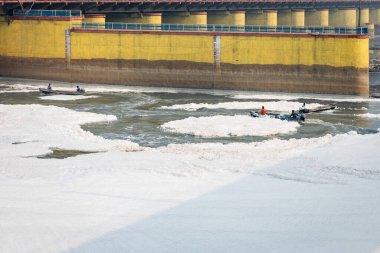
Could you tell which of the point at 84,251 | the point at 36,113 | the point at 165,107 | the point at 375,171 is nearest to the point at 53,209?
the point at 84,251

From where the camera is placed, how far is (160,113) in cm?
7200

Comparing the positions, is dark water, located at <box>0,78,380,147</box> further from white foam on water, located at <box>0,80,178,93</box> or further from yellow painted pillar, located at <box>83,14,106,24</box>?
yellow painted pillar, located at <box>83,14,106,24</box>

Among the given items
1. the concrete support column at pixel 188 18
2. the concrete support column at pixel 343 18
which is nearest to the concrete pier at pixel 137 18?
the concrete support column at pixel 188 18

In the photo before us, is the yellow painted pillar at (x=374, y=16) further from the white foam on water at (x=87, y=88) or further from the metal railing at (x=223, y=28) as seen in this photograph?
the white foam on water at (x=87, y=88)

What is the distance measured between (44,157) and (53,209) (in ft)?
45.1

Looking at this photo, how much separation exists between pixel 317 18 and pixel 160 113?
8469 cm

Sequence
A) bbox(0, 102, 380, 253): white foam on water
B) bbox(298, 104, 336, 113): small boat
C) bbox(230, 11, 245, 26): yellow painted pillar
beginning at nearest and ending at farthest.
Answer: bbox(0, 102, 380, 253): white foam on water < bbox(298, 104, 336, 113): small boat < bbox(230, 11, 245, 26): yellow painted pillar

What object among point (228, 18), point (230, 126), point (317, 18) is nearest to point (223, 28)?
point (230, 126)

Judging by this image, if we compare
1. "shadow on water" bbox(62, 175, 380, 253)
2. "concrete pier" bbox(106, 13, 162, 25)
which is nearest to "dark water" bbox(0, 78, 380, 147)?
"shadow on water" bbox(62, 175, 380, 253)

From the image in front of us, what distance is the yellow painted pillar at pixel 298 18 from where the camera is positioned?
465 feet

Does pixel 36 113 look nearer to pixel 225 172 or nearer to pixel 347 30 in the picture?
pixel 225 172

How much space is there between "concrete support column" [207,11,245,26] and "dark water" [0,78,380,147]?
36397 millimetres

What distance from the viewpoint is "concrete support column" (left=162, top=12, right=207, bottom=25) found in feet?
369

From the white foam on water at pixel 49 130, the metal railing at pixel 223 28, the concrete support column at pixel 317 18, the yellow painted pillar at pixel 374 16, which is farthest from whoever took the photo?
the yellow painted pillar at pixel 374 16
